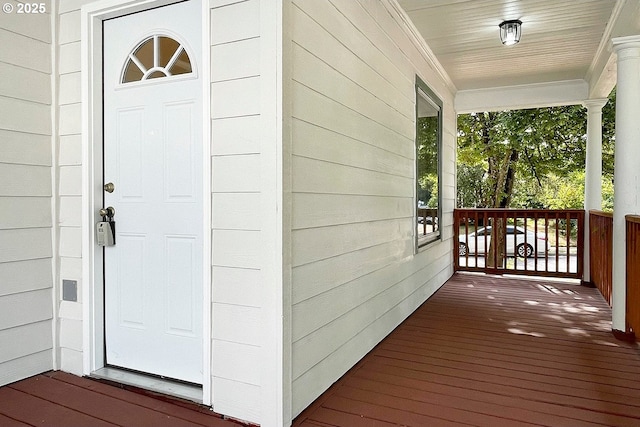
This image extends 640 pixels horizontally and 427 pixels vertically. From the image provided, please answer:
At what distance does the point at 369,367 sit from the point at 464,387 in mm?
592

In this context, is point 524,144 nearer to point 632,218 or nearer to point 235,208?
point 632,218

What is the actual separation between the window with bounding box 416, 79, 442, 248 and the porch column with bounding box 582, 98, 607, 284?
6.16 feet

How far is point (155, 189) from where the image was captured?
→ 2.41 metres

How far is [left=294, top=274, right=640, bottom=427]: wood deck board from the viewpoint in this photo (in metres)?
2.18

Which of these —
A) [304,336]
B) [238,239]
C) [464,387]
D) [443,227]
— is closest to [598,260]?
[443,227]

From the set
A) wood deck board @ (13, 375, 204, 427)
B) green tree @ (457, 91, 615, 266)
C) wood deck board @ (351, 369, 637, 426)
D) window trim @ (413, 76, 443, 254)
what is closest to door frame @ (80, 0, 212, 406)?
wood deck board @ (13, 375, 204, 427)

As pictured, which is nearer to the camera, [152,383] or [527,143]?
[152,383]

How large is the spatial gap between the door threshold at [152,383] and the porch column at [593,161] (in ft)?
16.8

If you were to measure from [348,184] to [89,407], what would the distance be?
181 cm

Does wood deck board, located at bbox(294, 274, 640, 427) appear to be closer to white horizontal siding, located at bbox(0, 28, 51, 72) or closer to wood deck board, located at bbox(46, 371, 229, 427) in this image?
wood deck board, located at bbox(46, 371, 229, 427)

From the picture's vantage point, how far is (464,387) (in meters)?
2.49

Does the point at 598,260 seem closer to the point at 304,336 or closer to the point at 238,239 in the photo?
the point at 304,336

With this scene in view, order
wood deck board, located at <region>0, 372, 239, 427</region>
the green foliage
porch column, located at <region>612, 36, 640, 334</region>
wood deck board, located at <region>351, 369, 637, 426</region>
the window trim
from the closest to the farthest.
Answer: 1. wood deck board, located at <region>0, 372, 239, 427</region>
2. wood deck board, located at <region>351, 369, 637, 426</region>
3. porch column, located at <region>612, 36, 640, 334</region>
4. the window trim
5. the green foliage

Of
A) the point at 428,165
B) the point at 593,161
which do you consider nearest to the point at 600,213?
the point at 593,161
